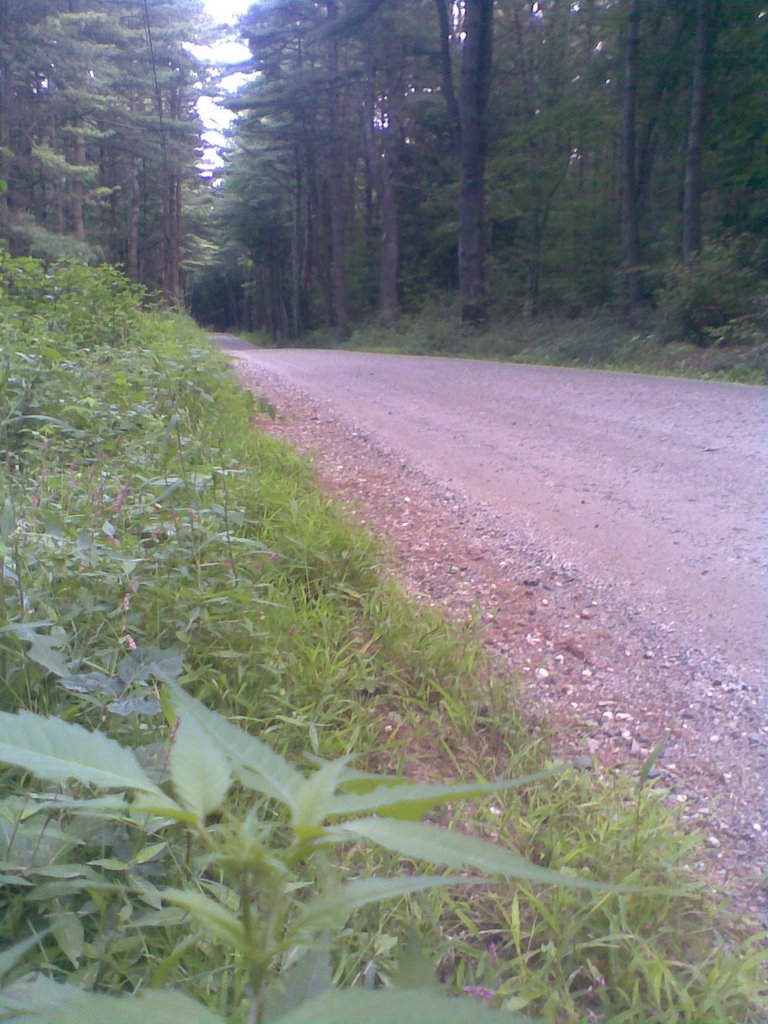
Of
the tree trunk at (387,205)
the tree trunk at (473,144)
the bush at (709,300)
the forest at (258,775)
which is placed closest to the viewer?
the forest at (258,775)

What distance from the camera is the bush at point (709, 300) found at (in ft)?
43.9

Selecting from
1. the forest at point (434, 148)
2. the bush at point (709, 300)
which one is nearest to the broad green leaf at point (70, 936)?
the forest at point (434, 148)

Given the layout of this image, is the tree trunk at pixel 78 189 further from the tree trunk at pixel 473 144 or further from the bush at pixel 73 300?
the bush at pixel 73 300

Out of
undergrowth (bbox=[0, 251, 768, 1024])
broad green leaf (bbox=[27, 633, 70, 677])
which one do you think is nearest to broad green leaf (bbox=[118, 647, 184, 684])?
undergrowth (bbox=[0, 251, 768, 1024])

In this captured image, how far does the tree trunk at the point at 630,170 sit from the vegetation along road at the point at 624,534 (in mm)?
9394

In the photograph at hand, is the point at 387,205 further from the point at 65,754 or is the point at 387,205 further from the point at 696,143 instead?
the point at 65,754

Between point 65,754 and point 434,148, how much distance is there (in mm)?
33615

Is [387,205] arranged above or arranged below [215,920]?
above

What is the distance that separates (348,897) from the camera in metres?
0.53

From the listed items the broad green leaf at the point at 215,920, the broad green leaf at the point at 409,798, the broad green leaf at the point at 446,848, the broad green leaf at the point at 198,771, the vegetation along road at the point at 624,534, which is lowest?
the vegetation along road at the point at 624,534

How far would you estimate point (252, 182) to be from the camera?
123 feet

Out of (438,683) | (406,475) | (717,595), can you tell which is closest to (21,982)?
(438,683)

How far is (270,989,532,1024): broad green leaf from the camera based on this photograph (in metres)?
0.43

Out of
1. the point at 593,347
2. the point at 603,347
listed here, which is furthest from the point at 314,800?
the point at 593,347
